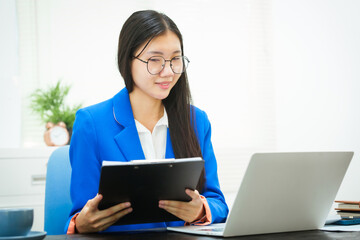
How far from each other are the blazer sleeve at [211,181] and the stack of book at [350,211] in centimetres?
38

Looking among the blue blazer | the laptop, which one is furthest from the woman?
the laptop

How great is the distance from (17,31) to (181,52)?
205 cm

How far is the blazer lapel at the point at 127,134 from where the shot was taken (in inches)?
62.3

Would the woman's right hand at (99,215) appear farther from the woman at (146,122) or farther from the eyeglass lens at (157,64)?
the eyeglass lens at (157,64)

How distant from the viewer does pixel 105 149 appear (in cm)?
157

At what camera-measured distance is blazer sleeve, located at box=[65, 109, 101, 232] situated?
1475mm

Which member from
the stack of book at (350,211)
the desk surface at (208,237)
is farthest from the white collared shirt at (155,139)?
the stack of book at (350,211)

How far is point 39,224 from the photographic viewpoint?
2.82 meters

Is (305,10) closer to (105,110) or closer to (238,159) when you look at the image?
(238,159)

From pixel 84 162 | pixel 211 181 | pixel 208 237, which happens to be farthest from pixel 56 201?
pixel 208 237

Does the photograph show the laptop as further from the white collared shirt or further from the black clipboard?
the white collared shirt

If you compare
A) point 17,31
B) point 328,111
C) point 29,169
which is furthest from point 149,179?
point 17,31

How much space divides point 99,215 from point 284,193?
0.50 metres

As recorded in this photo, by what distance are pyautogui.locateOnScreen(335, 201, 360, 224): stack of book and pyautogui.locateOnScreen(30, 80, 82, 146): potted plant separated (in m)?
2.04
